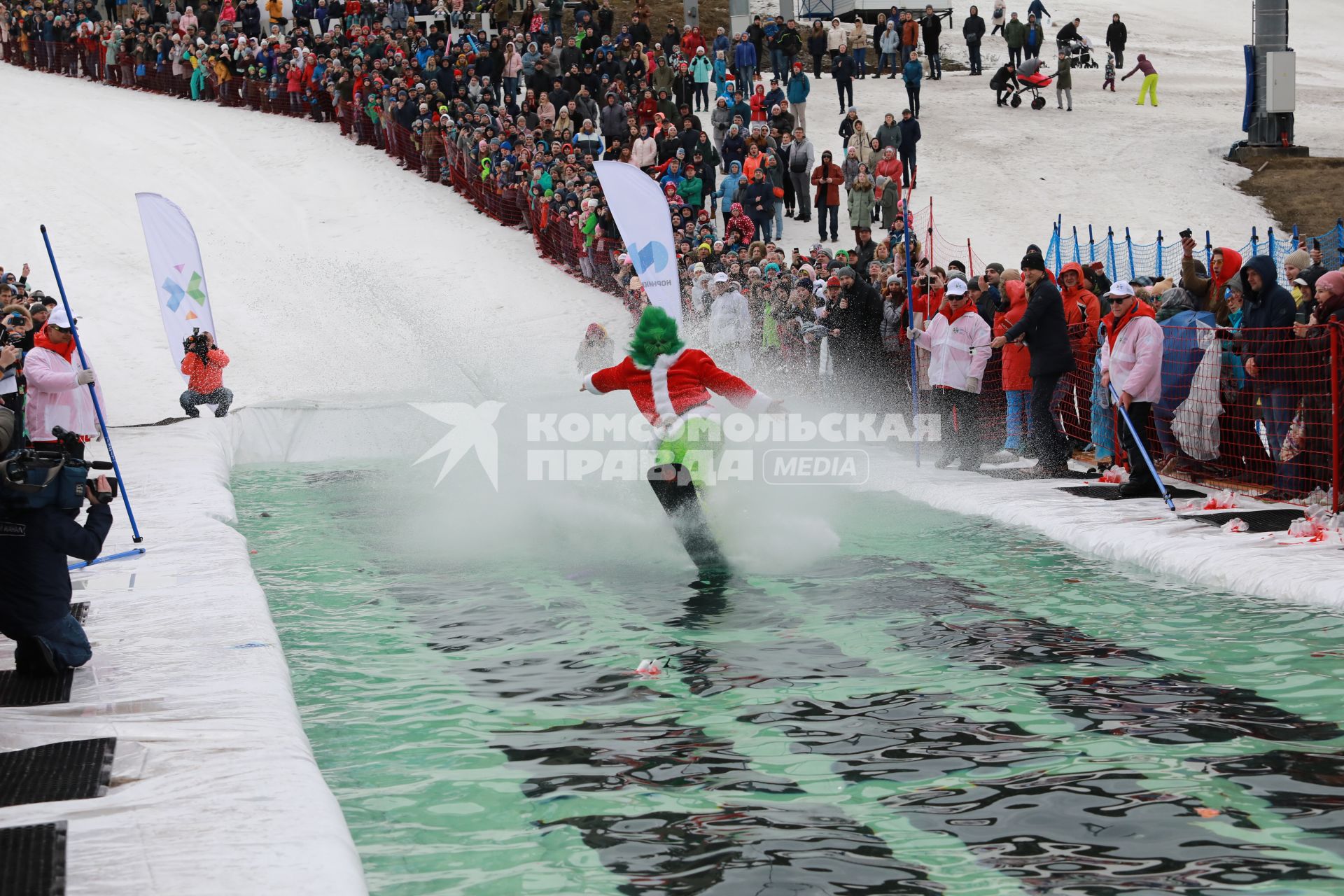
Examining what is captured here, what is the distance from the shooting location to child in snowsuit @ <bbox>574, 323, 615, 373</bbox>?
1922cm

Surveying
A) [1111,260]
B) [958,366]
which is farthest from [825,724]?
[1111,260]

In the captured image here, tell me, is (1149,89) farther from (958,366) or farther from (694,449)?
(694,449)

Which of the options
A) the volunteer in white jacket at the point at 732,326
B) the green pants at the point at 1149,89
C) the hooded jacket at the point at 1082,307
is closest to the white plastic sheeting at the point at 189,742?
the hooded jacket at the point at 1082,307

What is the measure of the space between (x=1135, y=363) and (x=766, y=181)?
43.8ft

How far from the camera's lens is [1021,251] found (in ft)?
82.7

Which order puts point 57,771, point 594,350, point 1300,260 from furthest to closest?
1. point 594,350
2. point 1300,260
3. point 57,771

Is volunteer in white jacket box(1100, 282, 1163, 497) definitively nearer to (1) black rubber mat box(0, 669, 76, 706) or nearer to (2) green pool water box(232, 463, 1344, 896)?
(2) green pool water box(232, 463, 1344, 896)

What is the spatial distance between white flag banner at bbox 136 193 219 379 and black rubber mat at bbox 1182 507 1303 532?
50.0ft

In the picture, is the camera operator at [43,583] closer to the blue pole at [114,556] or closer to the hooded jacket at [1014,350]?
the blue pole at [114,556]

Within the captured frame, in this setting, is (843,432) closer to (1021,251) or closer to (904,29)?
(1021,251)

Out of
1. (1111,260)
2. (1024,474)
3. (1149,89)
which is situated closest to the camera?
(1024,474)

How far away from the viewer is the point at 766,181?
24266mm

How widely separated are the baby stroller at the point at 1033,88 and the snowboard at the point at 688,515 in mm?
27529

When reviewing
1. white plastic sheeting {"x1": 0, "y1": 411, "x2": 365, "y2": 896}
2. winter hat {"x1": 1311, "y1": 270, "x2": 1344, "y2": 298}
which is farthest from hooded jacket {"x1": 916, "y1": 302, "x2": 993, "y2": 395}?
white plastic sheeting {"x1": 0, "y1": 411, "x2": 365, "y2": 896}
